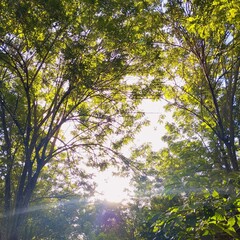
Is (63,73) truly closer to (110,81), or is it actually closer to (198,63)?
(110,81)

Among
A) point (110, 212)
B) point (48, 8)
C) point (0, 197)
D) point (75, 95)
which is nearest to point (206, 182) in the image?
point (48, 8)

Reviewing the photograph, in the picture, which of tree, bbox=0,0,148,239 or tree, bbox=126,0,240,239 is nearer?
tree, bbox=126,0,240,239

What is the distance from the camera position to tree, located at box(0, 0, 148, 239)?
22.6ft

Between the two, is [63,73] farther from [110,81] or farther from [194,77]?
[194,77]

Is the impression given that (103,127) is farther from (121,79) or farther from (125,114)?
(121,79)

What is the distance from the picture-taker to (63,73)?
839 cm

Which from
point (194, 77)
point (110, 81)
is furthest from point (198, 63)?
point (110, 81)

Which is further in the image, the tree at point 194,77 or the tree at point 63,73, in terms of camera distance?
the tree at point 63,73

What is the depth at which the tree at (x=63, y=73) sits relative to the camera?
6875 millimetres

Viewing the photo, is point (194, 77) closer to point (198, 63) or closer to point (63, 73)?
point (198, 63)

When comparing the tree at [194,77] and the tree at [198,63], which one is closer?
the tree at [194,77]

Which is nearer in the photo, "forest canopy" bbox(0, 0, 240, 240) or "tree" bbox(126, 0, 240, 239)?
"tree" bbox(126, 0, 240, 239)

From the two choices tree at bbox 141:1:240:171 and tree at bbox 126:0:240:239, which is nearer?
tree at bbox 126:0:240:239

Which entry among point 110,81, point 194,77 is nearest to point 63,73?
point 110,81
